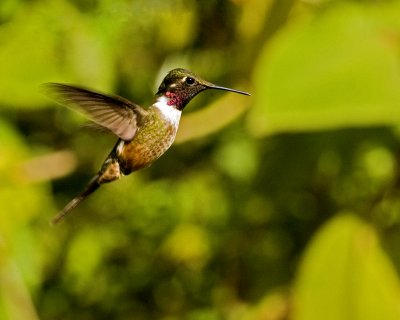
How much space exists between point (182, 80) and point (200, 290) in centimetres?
Answer: 112

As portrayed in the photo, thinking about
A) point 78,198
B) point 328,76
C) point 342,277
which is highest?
point 328,76

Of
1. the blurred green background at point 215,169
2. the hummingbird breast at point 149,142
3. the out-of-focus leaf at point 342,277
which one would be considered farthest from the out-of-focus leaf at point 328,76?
the hummingbird breast at point 149,142

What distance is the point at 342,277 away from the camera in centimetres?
111

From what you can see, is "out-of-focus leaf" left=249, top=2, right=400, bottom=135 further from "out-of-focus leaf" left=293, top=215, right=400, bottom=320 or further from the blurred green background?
"out-of-focus leaf" left=293, top=215, right=400, bottom=320

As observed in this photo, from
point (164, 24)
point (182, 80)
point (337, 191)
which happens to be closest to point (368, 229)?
point (337, 191)

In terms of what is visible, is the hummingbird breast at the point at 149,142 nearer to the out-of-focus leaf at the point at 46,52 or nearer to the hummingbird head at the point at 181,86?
the hummingbird head at the point at 181,86

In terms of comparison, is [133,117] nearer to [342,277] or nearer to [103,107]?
[103,107]

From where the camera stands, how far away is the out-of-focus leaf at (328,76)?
0.92m

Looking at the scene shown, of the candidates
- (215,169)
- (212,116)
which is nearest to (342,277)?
(212,116)

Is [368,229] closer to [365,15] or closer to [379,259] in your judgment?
[379,259]

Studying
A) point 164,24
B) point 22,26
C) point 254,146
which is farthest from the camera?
point 254,146

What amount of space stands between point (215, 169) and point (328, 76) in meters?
0.51

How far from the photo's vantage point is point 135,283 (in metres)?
1.56

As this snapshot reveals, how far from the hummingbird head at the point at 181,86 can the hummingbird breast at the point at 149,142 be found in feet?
0.03
